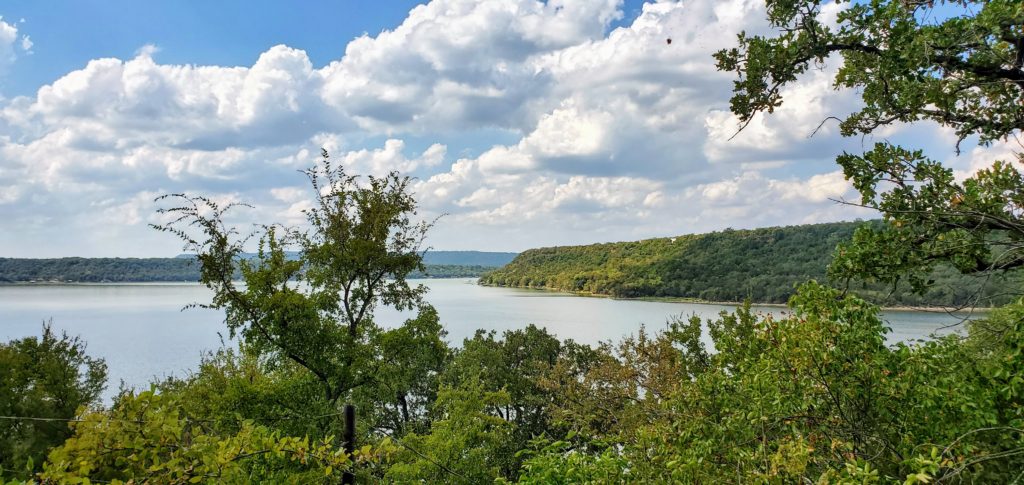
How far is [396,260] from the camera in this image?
11.8m

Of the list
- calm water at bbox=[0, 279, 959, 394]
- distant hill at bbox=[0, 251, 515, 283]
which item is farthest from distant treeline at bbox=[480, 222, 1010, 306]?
distant hill at bbox=[0, 251, 515, 283]

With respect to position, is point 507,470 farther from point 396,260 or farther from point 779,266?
point 779,266

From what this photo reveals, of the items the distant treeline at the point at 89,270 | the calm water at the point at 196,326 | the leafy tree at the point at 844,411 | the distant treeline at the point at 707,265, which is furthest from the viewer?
the distant treeline at the point at 89,270

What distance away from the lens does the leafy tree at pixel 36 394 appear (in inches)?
603

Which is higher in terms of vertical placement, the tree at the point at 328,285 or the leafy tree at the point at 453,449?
the tree at the point at 328,285

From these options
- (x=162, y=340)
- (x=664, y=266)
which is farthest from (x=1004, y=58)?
(x=664, y=266)

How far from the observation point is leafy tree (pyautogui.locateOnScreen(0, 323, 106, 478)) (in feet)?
50.3

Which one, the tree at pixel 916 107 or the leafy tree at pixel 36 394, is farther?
the leafy tree at pixel 36 394

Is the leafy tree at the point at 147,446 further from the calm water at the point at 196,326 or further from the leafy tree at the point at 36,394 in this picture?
the calm water at the point at 196,326

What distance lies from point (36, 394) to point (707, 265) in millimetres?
84357

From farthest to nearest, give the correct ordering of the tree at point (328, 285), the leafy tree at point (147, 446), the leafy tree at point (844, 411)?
1. the tree at point (328, 285)
2. the leafy tree at point (844, 411)
3. the leafy tree at point (147, 446)

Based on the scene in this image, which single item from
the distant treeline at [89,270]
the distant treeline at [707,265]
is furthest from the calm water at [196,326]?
the distant treeline at [89,270]

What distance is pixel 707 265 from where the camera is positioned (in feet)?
291

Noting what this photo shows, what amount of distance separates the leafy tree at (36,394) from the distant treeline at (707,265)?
5399 centimetres
